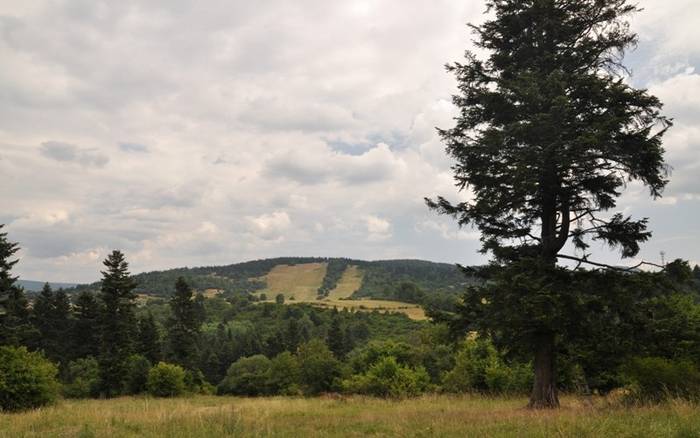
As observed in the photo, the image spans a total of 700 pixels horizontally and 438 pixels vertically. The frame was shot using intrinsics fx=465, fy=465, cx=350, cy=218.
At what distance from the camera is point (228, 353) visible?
85188mm

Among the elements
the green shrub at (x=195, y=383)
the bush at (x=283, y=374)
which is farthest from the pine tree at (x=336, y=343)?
the green shrub at (x=195, y=383)

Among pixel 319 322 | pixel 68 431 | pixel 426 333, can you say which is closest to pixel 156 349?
pixel 426 333

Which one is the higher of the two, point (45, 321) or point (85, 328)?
point (45, 321)

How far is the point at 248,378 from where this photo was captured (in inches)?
2522

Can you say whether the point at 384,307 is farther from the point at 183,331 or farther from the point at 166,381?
the point at 166,381

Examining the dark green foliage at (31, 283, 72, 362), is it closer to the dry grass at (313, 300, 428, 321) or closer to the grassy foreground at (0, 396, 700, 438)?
the grassy foreground at (0, 396, 700, 438)

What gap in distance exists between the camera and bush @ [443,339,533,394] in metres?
24.5

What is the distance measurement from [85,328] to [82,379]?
1056 centimetres

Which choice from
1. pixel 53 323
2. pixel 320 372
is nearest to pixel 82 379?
pixel 53 323

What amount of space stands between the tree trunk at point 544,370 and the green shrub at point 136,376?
4328 centimetres

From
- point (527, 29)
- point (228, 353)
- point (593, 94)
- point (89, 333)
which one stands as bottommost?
point (228, 353)

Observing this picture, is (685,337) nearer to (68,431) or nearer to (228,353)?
(68,431)

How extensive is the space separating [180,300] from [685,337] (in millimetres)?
52594

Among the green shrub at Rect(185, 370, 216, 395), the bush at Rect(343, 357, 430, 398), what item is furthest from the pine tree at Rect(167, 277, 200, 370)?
the bush at Rect(343, 357, 430, 398)
